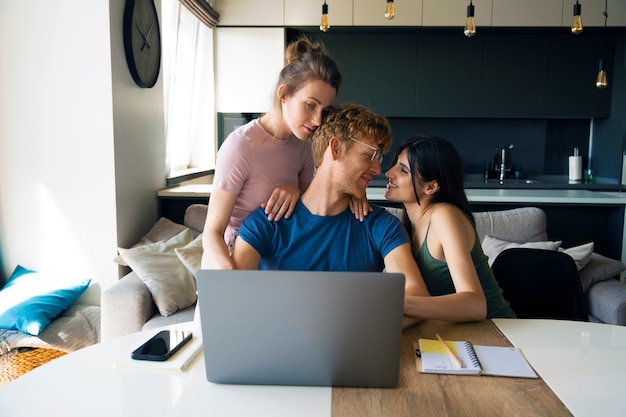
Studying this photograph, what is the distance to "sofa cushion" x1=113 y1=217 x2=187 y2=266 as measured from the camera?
11.0 feet

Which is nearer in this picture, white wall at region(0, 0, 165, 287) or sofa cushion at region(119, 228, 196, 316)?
sofa cushion at region(119, 228, 196, 316)

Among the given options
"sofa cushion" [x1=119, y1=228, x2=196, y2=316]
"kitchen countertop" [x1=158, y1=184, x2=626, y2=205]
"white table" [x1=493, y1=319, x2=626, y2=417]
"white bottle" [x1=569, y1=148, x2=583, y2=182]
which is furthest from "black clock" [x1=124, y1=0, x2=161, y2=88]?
"white bottle" [x1=569, y1=148, x2=583, y2=182]

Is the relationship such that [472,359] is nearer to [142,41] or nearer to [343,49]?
[142,41]

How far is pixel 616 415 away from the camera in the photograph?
3.47 feet

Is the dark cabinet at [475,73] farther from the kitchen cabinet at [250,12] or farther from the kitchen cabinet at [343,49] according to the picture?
the kitchen cabinet at [250,12]

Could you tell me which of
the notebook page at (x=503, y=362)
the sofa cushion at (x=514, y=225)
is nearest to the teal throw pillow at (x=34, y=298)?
the notebook page at (x=503, y=362)

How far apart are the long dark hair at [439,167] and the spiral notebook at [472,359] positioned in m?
0.60

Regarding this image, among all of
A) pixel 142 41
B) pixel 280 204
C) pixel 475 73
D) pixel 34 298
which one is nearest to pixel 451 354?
pixel 280 204

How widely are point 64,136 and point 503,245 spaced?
7.93ft

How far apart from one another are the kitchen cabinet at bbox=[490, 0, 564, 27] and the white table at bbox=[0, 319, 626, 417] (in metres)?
4.35

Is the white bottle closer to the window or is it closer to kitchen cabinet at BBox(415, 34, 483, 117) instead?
kitchen cabinet at BBox(415, 34, 483, 117)

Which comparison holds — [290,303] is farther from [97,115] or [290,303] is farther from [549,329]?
→ [97,115]

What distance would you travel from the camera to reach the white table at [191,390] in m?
1.07

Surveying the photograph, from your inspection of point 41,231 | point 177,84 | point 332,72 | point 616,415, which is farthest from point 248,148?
point 177,84
